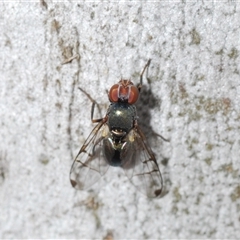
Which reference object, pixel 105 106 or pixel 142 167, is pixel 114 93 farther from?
pixel 142 167

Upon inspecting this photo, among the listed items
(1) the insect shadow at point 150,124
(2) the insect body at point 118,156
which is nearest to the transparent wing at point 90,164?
(2) the insect body at point 118,156

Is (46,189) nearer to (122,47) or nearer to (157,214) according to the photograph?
(157,214)

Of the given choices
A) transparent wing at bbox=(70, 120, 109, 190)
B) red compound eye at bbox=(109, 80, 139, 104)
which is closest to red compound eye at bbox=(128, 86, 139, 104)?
red compound eye at bbox=(109, 80, 139, 104)

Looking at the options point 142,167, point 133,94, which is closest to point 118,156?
point 142,167

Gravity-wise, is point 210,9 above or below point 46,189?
above

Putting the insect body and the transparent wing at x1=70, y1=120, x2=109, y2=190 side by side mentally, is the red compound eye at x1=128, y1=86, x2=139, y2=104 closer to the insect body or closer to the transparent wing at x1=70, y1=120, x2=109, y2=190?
the insect body

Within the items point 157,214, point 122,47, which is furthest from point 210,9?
point 157,214

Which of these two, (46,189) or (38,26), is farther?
(46,189)
